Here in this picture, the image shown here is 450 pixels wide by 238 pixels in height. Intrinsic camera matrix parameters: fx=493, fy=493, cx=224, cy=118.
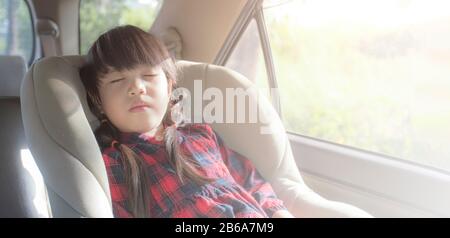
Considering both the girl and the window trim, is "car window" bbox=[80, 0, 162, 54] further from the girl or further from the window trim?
the girl

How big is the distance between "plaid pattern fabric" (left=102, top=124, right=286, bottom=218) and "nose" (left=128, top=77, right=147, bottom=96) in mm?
114

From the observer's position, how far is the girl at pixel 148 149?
1149mm

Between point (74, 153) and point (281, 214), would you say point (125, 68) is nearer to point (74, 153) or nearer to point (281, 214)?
point (74, 153)

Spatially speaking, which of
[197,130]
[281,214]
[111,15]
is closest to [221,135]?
[197,130]

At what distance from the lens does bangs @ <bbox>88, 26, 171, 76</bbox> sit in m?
1.21

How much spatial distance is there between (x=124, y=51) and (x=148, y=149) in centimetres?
Answer: 25

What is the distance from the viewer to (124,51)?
1209 mm

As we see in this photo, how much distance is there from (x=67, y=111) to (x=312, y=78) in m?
0.94

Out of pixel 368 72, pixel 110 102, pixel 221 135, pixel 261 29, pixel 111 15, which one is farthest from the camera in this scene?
pixel 111 15

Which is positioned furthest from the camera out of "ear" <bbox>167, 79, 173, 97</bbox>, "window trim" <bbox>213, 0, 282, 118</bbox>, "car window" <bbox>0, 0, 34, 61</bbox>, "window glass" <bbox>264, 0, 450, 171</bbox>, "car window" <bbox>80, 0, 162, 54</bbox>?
"car window" <bbox>0, 0, 34, 61</bbox>

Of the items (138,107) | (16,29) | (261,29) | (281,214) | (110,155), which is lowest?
(281,214)

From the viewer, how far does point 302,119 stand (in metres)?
1.85

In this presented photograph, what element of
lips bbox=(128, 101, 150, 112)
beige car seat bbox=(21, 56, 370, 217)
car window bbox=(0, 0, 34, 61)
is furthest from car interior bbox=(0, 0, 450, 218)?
car window bbox=(0, 0, 34, 61)
